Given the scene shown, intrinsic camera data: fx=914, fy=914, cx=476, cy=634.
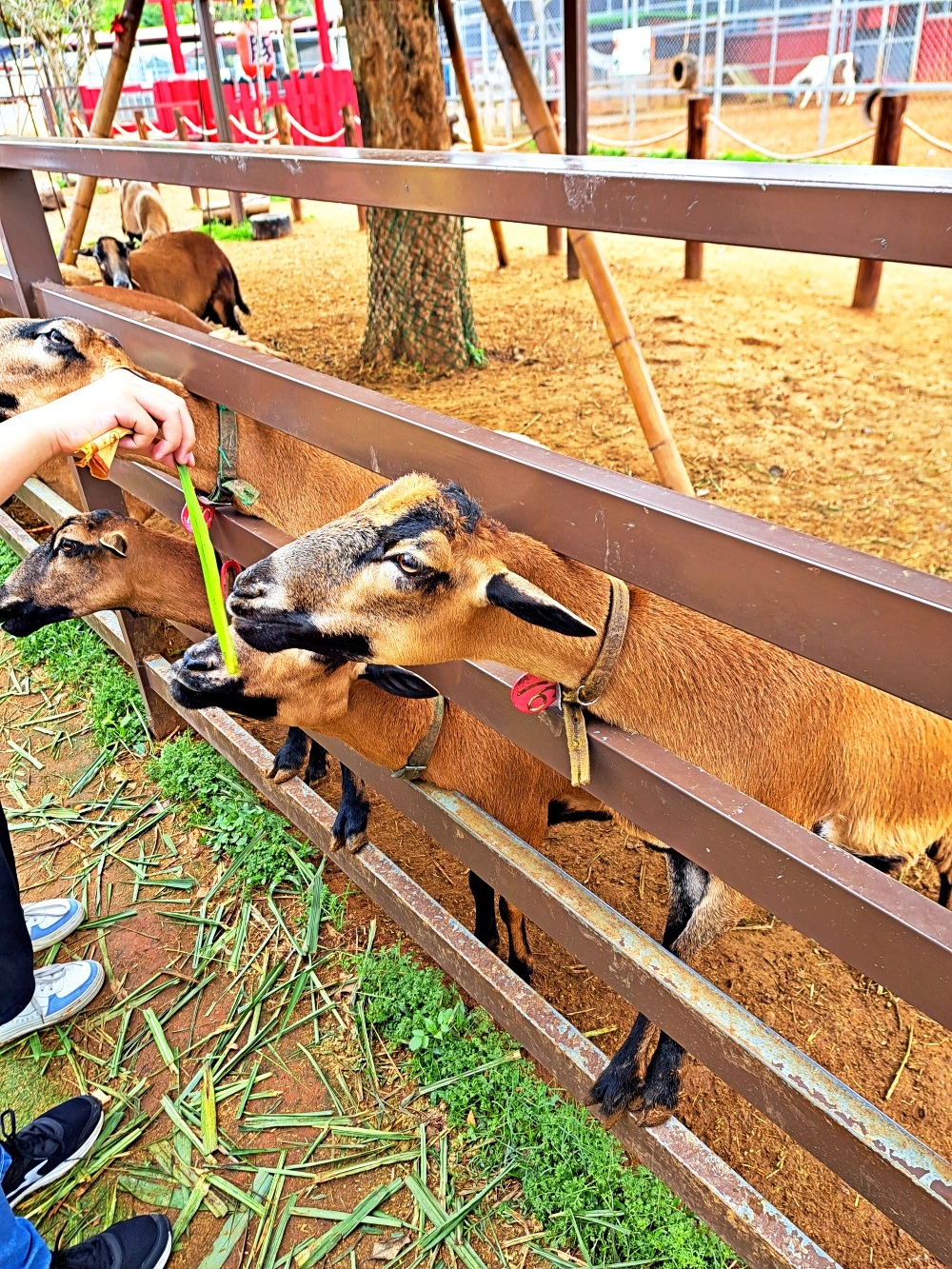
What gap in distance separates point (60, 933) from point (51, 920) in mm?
53

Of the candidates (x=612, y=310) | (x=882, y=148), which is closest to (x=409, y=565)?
(x=612, y=310)

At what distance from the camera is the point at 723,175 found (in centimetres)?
124

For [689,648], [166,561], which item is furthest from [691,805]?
[166,561]

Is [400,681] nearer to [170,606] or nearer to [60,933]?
[170,606]

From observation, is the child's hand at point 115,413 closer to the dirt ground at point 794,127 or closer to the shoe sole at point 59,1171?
the shoe sole at point 59,1171

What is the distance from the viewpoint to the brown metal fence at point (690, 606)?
115 cm

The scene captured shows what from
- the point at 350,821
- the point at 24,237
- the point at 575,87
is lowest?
the point at 350,821

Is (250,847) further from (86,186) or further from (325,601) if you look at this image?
(86,186)

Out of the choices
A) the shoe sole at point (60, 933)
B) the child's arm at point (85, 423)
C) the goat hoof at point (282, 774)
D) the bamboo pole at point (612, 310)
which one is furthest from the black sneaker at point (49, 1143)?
the bamboo pole at point (612, 310)

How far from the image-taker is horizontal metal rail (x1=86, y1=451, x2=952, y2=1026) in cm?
128

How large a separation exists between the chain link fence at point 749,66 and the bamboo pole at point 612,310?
452 inches

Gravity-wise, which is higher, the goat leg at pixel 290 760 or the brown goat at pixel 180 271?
the brown goat at pixel 180 271

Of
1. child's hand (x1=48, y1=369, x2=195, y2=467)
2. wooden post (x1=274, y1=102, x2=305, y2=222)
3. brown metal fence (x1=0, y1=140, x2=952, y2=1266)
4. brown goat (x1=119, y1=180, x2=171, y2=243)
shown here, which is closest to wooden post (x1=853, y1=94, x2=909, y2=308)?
brown metal fence (x1=0, y1=140, x2=952, y2=1266)

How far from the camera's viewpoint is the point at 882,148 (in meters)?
7.36
